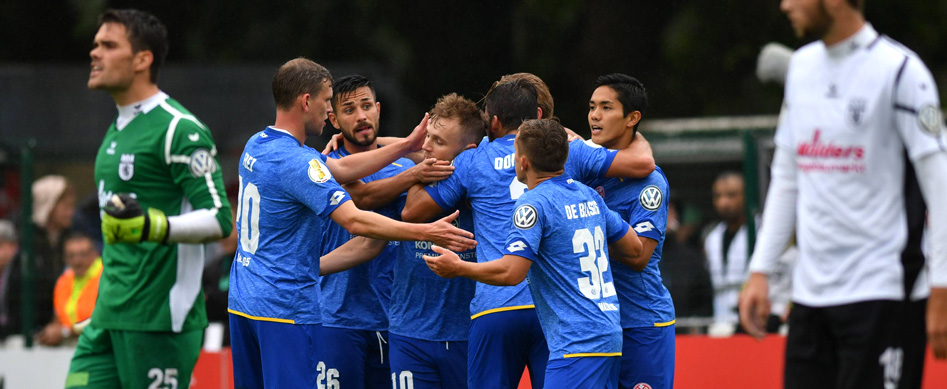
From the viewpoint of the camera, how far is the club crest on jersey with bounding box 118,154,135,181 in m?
5.17

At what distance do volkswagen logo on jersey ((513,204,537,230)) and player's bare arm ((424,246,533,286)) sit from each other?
0.51 feet

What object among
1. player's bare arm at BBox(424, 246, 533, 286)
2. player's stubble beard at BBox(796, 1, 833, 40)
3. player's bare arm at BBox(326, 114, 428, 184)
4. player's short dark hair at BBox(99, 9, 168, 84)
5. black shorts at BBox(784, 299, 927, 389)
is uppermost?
player's short dark hair at BBox(99, 9, 168, 84)

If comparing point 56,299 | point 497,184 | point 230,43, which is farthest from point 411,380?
point 230,43

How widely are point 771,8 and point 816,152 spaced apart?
1361 centimetres

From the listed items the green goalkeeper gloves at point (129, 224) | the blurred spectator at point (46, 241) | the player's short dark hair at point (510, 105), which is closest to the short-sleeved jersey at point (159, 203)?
the green goalkeeper gloves at point (129, 224)

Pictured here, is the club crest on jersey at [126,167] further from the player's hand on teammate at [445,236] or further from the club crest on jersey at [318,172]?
the player's hand on teammate at [445,236]

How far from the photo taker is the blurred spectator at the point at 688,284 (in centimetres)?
1024

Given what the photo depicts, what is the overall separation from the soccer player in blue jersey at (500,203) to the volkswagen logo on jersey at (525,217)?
639 mm

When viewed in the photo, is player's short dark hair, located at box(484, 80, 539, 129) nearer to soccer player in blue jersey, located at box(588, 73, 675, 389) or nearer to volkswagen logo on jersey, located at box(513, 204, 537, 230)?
soccer player in blue jersey, located at box(588, 73, 675, 389)

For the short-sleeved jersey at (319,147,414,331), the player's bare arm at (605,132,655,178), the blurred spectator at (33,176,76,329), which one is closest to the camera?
the player's bare arm at (605,132,655,178)

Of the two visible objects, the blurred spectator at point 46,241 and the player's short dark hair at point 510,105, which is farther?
the blurred spectator at point 46,241

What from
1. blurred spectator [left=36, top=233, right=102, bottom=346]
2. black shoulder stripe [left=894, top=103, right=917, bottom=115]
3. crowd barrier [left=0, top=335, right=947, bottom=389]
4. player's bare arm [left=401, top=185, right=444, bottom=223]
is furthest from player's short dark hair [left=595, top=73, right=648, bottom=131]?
blurred spectator [left=36, top=233, right=102, bottom=346]

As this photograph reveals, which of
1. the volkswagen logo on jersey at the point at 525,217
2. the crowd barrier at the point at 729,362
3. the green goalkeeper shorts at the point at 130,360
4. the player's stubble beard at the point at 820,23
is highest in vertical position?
the player's stubble beard at the point at 820,23

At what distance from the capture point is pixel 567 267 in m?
5.31
